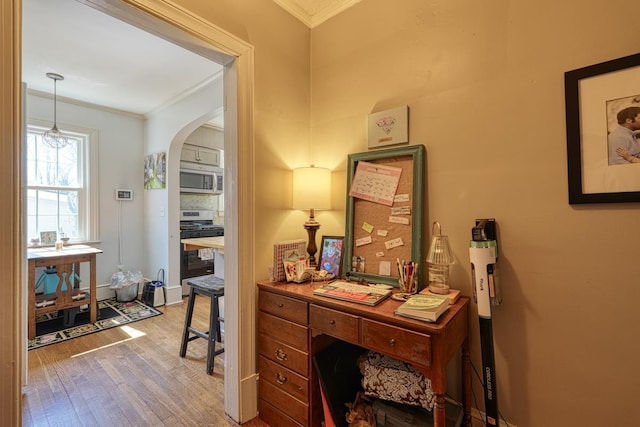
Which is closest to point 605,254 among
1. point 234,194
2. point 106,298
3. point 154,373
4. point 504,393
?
point 504,393

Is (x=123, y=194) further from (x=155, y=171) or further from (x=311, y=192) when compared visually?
(x=311, y=192)

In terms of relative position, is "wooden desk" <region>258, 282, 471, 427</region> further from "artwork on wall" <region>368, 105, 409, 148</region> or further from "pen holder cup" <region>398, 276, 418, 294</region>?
"artwork on wall" <region>368, 105, 409, 148</region>

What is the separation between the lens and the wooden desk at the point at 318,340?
1134mm

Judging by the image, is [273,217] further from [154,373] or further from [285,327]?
[154,373]

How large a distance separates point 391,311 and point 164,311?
10.8ft

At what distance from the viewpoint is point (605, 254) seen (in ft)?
3.90

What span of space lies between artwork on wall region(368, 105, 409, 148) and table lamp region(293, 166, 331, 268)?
39 centimetres

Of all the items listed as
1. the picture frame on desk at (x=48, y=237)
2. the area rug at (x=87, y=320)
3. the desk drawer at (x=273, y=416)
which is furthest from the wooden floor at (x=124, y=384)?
the picture frame on desk at (x=48, y=237)

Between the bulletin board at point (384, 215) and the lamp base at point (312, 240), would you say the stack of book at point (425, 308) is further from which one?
the lamp base at point (312, 240)

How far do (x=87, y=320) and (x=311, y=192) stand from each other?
328cm

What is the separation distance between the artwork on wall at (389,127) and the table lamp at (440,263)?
645 mm

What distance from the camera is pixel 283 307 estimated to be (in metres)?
1.62

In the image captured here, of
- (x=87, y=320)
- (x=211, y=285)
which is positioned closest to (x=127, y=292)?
(x=87, y=320)

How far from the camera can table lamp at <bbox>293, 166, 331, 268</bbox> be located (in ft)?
6.19
